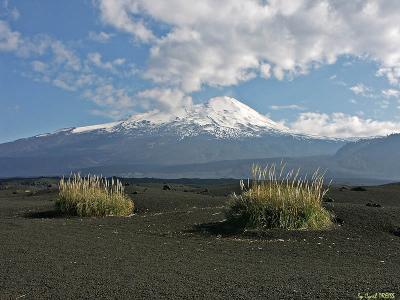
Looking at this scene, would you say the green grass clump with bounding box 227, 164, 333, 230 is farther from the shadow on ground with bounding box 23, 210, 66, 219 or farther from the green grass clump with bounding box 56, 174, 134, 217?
the shadow on ground with bounding box 23, 210, 66, 219

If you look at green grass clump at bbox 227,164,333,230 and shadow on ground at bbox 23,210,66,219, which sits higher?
green grass clump at bbox 227,164,333,230

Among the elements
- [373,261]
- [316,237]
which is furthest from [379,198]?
[373,261]

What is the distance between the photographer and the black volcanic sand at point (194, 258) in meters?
7.14

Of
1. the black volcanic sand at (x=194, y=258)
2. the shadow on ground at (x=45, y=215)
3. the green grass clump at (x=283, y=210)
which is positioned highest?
the green grass clump at (x=283, y=210)

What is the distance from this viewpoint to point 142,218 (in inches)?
619

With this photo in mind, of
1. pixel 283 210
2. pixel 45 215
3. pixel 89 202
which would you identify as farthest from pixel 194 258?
pixel 45 215

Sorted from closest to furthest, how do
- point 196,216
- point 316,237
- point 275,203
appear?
point 316,237 → point 275,203 → point 196,216

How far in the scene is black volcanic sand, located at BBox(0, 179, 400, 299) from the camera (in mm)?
7137

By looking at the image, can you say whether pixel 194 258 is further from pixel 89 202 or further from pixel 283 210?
pixel 89 202

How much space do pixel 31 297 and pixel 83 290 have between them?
26.5 inches

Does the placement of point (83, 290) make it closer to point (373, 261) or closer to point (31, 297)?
point (31, 297)

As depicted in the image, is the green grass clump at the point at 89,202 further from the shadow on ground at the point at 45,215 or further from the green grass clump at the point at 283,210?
the green grass clump at the point at 283,210

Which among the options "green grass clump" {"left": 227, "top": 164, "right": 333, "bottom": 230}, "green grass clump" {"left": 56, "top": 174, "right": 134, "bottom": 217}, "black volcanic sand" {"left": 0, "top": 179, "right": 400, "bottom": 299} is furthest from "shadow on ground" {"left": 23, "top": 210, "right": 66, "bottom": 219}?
"green grass clump" {"left": 227, "top": 164, "right": 333, "bottom": 230}

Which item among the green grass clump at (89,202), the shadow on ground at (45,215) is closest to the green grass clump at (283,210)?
the green grass clump at (89,202)
